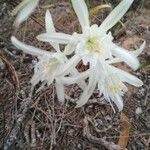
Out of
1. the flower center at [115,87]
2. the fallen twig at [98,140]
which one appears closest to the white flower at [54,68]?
the flower center at [115,87]

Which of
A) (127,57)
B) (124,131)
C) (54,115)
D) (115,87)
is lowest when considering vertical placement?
(124,131)

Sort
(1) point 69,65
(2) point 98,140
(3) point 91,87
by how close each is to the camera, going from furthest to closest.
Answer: (2) point 98,140
(3) point 91,87
(1) point 69,65

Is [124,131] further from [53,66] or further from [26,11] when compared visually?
[26,11]

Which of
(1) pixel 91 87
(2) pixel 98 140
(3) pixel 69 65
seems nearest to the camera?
(3) pixel 69 65

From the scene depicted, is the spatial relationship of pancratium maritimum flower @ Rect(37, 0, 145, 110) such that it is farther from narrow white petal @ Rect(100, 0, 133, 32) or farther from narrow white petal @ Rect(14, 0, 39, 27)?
narrow white petal @ Rect(14, 0, 39, 27)

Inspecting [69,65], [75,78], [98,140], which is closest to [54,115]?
[98,140]

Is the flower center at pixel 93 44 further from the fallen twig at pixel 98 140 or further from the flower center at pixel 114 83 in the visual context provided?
the fallen twig at pixel 98 140

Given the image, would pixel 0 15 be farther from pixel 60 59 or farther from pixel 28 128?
pixel 60 59
